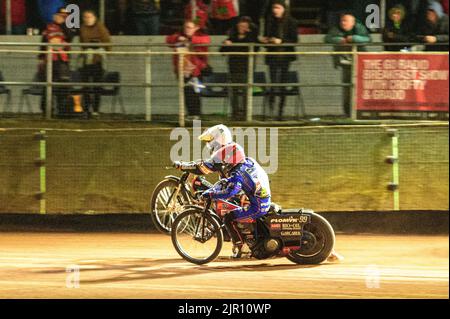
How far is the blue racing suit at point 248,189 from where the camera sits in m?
11.3

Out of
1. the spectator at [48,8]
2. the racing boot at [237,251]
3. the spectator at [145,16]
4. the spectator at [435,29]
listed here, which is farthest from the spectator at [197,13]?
the racing boot at [237,251]

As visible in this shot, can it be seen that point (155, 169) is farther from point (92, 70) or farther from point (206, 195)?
point (206, 195)

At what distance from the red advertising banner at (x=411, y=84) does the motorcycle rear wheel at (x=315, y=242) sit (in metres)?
4.69

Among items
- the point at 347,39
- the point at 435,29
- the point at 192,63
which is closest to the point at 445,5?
the point at 435,29

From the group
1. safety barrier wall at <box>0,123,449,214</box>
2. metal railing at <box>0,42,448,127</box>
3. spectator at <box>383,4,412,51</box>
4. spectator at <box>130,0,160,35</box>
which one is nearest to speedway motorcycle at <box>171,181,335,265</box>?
safety barrier wall at <box>0,123,449,214</box>

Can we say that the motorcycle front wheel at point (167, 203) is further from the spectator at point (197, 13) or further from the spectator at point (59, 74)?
the spectator at point (197, 13)

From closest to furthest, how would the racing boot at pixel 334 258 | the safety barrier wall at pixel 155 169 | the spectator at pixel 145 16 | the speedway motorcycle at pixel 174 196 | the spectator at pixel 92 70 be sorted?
1. the racing boot at pixel 334 258
2. the speedway motorcycle at pixel 174 196
3. the safety barrier wall at pixel 155 169
4. the spectator at pixel 92 70
5. the spectator at pixel 145 16

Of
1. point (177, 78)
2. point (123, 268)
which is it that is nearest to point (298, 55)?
point (177, 78)

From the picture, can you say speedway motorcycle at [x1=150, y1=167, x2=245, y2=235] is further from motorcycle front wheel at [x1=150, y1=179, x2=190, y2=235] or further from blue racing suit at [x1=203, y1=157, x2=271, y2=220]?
blue racing suit at [x1=203, y1=157, x2=271, y2=220]

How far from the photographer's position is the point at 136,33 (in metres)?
16.8

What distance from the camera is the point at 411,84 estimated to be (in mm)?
15570

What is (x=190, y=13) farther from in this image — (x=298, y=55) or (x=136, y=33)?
(x=298, y=55)

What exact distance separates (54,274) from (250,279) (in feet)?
7.11

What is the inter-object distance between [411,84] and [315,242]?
496cm
